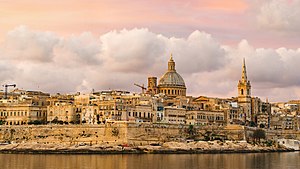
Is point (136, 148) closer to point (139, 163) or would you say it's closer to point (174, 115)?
point (174, 115)

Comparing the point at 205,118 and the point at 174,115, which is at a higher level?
the point at 174,115

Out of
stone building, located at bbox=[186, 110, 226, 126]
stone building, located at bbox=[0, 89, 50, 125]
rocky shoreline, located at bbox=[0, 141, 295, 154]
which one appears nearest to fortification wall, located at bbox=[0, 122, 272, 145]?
rocky shoreline, located at bbox=[0, 141, 295, 154]

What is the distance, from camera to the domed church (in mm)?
86188

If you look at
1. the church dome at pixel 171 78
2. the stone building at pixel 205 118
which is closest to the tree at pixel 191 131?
the stone building at pixel 205 118

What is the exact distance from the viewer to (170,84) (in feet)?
284

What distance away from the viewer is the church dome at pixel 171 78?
86875mm

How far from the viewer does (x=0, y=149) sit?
61062mm

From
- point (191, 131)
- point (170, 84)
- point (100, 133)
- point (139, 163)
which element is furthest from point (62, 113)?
point (139, 163)

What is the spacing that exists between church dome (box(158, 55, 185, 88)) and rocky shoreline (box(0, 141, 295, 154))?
21.6 m

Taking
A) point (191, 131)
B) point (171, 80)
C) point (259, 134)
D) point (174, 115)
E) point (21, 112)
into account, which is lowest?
point (259, 134)

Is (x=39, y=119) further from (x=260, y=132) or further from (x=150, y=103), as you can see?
(x=260, y=132)

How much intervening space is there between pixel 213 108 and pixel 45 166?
41170 mm

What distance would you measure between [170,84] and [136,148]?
27.1 m

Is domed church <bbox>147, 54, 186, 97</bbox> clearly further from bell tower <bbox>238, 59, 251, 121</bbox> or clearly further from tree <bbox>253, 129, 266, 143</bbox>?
tree <bbox>253, 129, 266, 143</bbox>
